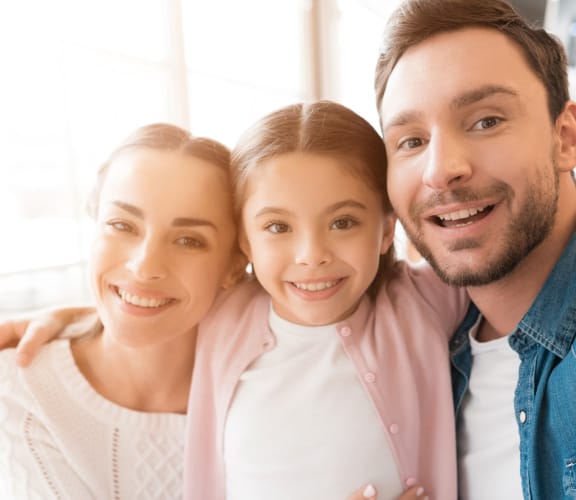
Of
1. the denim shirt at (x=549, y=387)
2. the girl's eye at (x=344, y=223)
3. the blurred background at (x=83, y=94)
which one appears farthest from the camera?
the blurred background at (x=83, y=94)

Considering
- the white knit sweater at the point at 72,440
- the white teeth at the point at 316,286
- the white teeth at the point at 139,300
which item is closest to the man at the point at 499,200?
the white teeth at the point at 316,286

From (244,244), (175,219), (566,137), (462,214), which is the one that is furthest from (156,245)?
(566,137)

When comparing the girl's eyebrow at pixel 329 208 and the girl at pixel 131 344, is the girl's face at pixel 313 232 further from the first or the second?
the girl at pixel 131 344

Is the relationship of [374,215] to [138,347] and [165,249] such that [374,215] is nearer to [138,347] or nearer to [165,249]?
[165,249]

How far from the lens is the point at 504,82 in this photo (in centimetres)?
111

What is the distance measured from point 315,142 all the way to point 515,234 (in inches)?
18.5

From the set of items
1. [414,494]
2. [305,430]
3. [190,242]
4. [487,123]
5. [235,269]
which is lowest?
[414,494]

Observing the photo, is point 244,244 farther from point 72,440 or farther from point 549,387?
point 549,387

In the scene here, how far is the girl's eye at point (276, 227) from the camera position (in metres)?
1.27

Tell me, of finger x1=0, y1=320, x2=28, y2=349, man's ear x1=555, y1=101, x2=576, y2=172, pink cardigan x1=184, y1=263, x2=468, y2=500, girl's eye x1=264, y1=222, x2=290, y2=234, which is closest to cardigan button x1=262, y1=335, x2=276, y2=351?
pink cardigan x1=184, y1=263, x2=468, y2=500

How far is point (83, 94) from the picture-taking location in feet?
9.71

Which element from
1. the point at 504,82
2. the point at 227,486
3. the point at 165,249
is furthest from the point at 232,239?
the point at 504,82

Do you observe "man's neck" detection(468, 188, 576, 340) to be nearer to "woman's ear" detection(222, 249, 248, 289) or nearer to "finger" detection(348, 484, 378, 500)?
"finger" detection(348, 484, 378, 500)

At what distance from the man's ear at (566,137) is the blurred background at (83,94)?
3.13 feet
